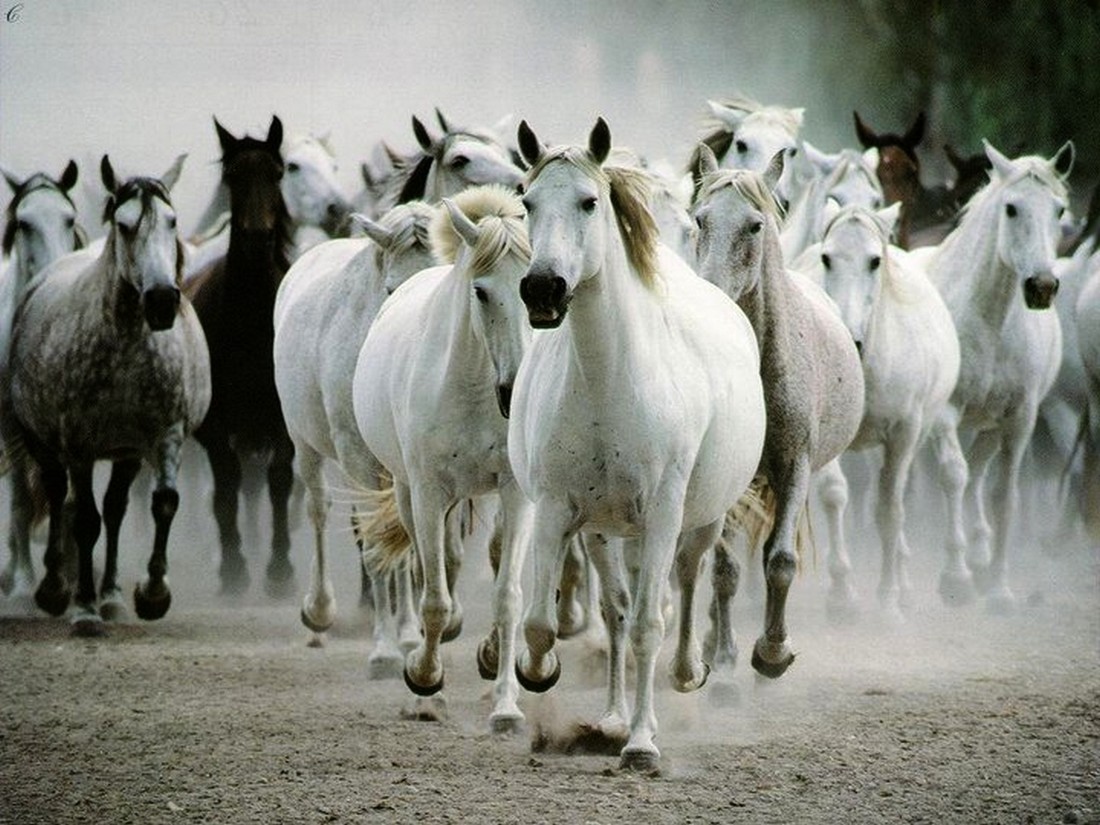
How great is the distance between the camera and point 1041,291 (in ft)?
28.4

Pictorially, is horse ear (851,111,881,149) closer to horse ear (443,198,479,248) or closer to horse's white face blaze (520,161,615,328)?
horse ear (443,198,479,248)

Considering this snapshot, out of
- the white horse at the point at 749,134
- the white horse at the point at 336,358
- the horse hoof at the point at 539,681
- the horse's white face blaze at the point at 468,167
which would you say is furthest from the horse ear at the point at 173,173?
the horse hoof at the point at 539,681

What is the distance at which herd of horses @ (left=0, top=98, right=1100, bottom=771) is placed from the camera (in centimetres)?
538

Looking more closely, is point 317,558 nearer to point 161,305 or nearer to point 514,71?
point 161,305

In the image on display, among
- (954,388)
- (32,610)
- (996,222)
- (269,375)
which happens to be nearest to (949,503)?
(954,388)

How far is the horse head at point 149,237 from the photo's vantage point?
8234 millimetres

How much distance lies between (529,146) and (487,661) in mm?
1933

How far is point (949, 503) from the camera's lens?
923 centimetres

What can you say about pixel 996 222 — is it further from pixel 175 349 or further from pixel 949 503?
pixel 175 349

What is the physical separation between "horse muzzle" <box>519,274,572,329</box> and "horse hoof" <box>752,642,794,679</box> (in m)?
1.91

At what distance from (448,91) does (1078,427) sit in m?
3.88

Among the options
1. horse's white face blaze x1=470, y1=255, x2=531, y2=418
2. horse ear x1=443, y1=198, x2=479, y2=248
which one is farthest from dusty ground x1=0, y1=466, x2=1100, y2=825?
horse ear x1=443, y1=198, x2=479, y2=248

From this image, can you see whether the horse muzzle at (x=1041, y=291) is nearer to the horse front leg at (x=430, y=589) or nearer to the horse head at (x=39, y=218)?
the horse front leg at (x=430, y=589)

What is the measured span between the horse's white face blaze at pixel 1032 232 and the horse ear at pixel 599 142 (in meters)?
3.92
